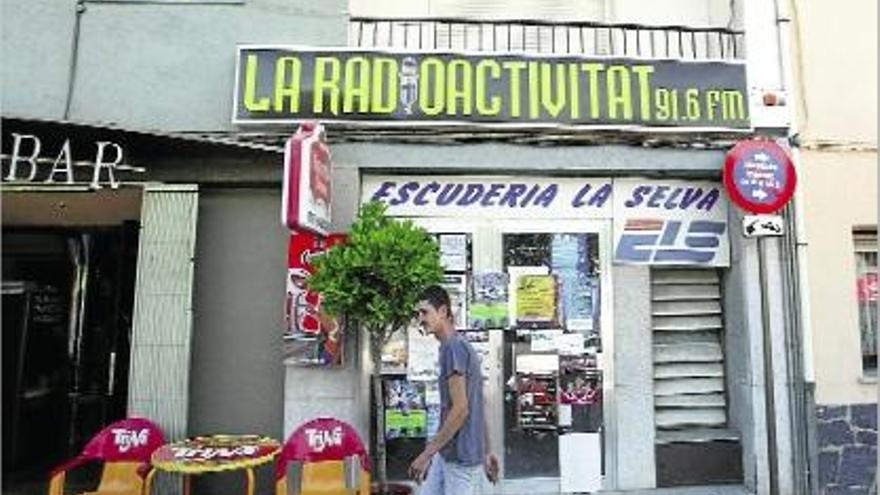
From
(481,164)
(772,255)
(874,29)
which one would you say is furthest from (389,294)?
(874,29)

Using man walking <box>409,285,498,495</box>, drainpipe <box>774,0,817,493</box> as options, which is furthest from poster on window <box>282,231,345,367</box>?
drainpipe <box>774,0,817,493</box>

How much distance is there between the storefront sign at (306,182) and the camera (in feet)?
16.5

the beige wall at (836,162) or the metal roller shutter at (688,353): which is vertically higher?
the beige wall at (836,162)

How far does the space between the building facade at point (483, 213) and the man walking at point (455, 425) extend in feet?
6.95

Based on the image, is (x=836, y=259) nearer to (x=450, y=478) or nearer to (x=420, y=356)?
(x=420, y=356)

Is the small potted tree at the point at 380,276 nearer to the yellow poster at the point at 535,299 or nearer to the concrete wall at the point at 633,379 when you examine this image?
the yellow poster at the point at 535,299

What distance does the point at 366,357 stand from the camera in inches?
251

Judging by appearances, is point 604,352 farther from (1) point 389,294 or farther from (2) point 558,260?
(1) point 389,294

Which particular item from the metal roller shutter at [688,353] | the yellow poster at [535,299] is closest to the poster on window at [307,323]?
the yellow poster at [535,299]

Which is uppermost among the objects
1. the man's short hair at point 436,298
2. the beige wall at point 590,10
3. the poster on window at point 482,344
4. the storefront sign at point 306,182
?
the beige wall at point 590,10

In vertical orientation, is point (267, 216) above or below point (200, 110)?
below

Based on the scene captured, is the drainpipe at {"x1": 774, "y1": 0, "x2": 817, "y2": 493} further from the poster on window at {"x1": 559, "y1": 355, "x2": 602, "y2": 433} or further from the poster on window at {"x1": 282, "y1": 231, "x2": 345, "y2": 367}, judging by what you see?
the poster on window at {"x1": 282, "y1": 231, "x2": 345, "y2": 367}

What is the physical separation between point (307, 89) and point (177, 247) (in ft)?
6.29

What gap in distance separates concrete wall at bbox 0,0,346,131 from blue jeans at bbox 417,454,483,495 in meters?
3.91
